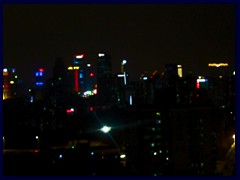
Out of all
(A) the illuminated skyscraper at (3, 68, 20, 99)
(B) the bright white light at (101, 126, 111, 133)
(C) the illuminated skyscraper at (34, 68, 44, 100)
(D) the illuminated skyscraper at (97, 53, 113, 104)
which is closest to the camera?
(B) the bright white light at (101, 126, 111, 133)

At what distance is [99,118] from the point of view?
8.95m

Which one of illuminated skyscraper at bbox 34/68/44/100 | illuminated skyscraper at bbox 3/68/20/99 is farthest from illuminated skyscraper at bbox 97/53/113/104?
illuminated skyscraper at bbox 3/68/20/99

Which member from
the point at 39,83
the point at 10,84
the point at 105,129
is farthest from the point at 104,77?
the point at 105,129

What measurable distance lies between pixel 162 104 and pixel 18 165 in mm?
5402

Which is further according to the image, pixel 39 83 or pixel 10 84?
pixel 39 83

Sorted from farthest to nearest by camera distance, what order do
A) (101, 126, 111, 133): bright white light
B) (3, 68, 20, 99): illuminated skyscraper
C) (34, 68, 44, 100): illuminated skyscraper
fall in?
(34, 68, 44, 100): illuminated skyscraper
(3, 68, 20, 99): illuminated skyscraper
(101, 126, 111, 133): bright white light

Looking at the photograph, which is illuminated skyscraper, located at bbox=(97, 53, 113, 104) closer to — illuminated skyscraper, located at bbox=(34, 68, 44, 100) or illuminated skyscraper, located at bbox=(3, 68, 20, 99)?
illuminated skyscraper, located at bbox=(34, 68, 44, 100)

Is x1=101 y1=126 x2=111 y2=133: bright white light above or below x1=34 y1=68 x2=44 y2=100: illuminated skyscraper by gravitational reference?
below

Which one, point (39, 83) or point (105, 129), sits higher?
point (39, 83)

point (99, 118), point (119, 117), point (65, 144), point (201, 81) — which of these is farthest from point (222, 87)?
point (65, 144)

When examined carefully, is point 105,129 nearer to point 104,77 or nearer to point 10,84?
point 10,84

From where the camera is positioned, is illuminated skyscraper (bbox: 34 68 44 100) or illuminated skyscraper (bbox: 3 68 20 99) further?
illuminated skyscraper (bbox: 34 68 44 100)

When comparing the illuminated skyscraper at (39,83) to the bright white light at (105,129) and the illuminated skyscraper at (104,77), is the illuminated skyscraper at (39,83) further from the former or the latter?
the illuminated skyscraper at (104,77)

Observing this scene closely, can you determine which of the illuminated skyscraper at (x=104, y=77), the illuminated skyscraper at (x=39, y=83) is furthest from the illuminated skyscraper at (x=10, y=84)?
the illuminated skyscraper at (x=104, y=77)
